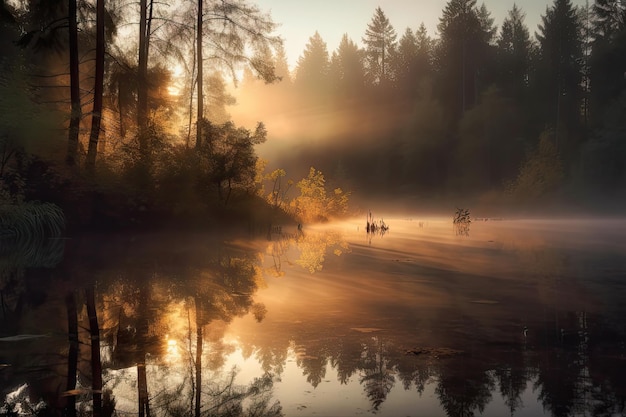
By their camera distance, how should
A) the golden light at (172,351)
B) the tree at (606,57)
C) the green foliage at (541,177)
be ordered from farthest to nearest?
the tree at (606,57) < the green foliage at (541,177) < the golden light at (172,351)

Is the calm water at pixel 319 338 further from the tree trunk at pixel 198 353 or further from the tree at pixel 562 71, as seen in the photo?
the tree at pixel 562 71

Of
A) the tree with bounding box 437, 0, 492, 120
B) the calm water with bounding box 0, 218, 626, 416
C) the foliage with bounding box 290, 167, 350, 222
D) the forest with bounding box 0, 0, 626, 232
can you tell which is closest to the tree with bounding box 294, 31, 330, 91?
the forest with bounding box 0, 0, 626, 232

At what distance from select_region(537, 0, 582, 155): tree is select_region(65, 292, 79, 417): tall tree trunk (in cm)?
6887

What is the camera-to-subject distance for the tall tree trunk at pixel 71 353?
458 centimetres

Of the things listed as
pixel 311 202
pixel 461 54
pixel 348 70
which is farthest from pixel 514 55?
pixel 311 202

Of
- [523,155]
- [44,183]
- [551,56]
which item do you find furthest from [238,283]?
[551,56]

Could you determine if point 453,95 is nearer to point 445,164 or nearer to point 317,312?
point 445,164

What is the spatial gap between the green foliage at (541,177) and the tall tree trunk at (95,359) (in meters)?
55.1

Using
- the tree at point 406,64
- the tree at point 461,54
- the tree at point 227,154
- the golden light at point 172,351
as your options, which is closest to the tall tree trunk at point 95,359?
the golden light at point 172,351

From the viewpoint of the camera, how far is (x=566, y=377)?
5.32 meters

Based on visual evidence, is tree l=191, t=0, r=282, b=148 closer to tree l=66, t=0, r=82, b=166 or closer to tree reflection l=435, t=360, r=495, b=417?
tree l=66, t=0, r=82, b=166

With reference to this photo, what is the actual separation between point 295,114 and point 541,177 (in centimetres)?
4754

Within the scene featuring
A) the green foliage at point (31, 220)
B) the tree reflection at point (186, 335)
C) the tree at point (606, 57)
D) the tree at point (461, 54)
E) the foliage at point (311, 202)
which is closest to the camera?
the tree reflection at point (186, 335)

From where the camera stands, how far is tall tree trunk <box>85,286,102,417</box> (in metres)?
4.65
